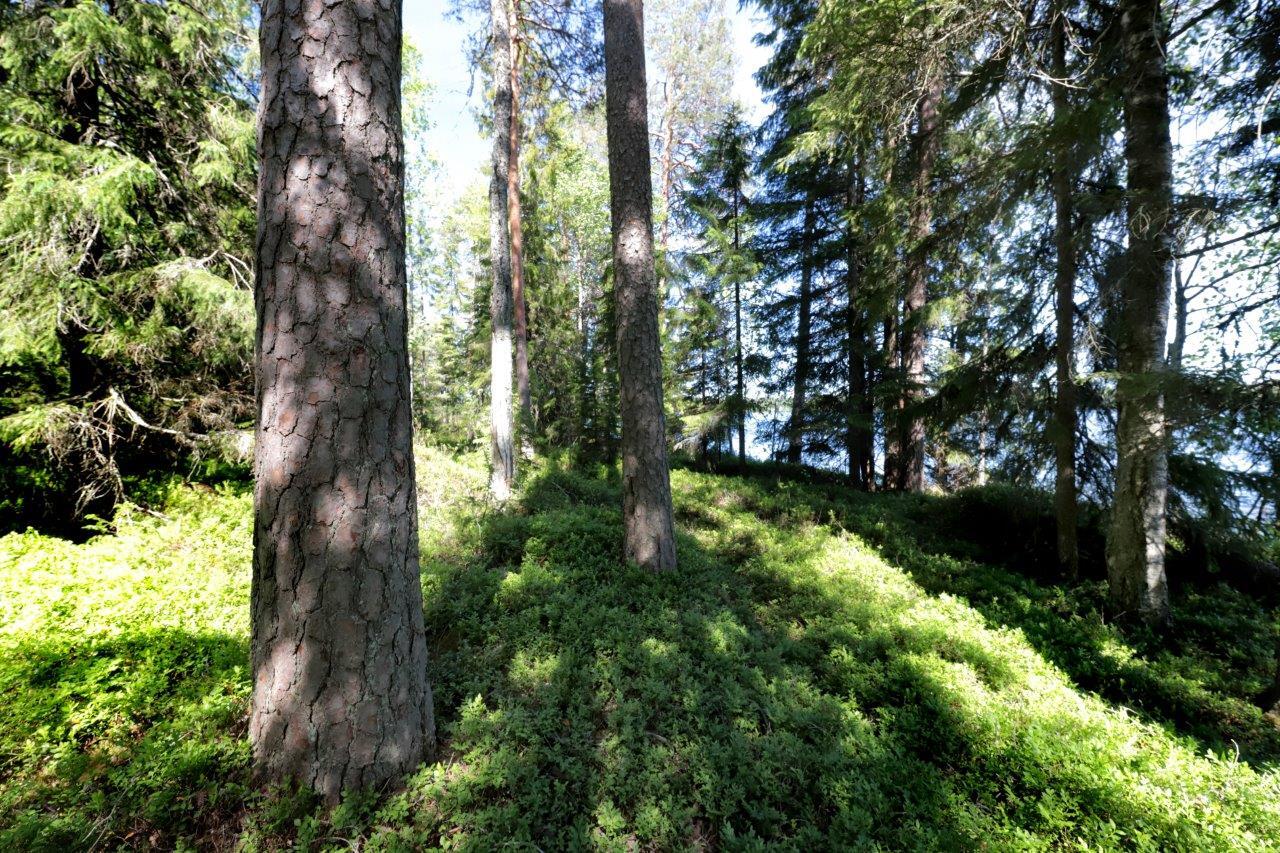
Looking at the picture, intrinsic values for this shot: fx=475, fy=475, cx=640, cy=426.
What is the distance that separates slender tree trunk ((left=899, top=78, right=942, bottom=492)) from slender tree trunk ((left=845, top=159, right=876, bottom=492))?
985 mm

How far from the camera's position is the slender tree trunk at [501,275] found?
337 inches

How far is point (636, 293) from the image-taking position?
509cm

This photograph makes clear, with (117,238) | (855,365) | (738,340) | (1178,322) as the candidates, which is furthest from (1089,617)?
(1178,322)

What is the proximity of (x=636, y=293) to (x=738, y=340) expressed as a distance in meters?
8.17

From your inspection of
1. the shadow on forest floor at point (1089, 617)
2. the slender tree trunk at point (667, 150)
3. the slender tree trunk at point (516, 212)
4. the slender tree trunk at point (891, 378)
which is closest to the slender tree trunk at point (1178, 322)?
the shadow on forest floor at point (1089, 617)

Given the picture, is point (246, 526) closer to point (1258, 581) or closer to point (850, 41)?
point (850, 41)


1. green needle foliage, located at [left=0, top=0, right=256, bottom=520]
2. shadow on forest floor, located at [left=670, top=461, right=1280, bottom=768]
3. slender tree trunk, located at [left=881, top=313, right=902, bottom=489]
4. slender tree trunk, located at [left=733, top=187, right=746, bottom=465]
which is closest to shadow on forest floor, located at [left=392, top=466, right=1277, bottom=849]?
shadow on forest floor, located at [left=670, top=461, right=1280, bottom=768]

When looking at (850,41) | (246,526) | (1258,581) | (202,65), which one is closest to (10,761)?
(246,526)

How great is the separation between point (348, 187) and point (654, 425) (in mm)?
3380

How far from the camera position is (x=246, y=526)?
625 cm

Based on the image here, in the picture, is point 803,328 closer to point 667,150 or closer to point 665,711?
point 667,150

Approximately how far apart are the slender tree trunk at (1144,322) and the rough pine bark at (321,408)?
21.9ft

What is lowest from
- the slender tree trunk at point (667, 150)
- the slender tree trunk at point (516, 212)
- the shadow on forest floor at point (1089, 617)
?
the shadow on forest floor at point (1089, 617)

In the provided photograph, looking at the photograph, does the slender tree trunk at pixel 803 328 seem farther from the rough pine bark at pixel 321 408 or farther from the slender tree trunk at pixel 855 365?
the rough pine bark at pixel 321 408
